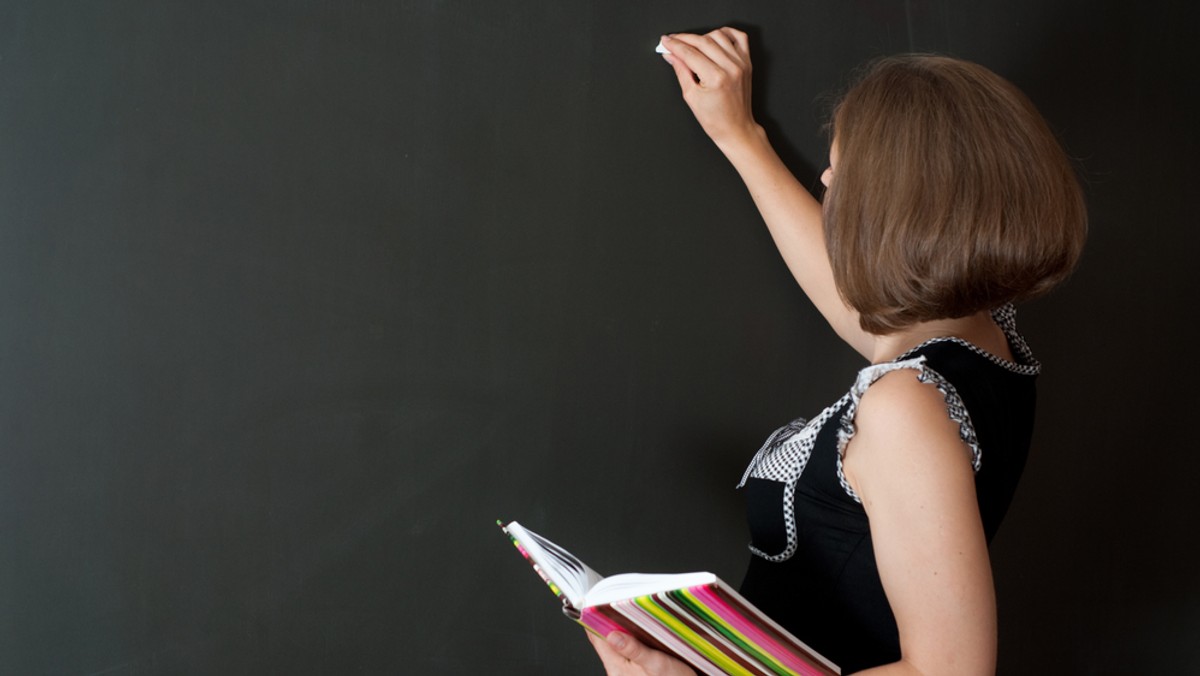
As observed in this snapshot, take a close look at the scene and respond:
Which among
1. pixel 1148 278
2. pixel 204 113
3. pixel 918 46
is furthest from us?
pixel 1148 278

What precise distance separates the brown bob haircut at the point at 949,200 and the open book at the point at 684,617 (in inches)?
15.4

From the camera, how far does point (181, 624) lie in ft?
4.00

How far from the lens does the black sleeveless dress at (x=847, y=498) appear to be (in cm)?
101

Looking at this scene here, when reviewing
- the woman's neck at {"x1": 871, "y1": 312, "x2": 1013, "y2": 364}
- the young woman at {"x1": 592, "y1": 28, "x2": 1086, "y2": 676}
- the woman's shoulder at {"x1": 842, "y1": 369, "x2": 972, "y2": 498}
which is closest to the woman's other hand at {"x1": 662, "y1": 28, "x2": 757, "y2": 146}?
the young woman at {"x1": 592, "y1": 28, "x2": 1086, "y2": 676}

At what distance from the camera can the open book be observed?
87cm

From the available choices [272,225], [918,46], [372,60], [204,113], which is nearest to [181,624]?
[272,225]

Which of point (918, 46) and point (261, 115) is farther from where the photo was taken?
point (918, 46)

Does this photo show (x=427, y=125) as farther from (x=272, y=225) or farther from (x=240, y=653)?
(x=240, y=653)

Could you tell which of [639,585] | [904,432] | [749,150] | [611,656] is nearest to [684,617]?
[639,585]

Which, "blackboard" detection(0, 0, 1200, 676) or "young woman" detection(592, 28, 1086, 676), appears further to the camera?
"blackboard" detection(0, 0, 1200, 676)

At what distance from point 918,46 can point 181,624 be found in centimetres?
133

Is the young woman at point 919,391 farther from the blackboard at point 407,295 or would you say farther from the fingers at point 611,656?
the blackboard at point 407,295

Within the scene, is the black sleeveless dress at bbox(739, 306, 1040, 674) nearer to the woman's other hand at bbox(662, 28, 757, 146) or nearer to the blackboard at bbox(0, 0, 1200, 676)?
the blackboard at bbox(0, 0, 1200, 676)

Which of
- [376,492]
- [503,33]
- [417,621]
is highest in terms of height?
[503,33]
